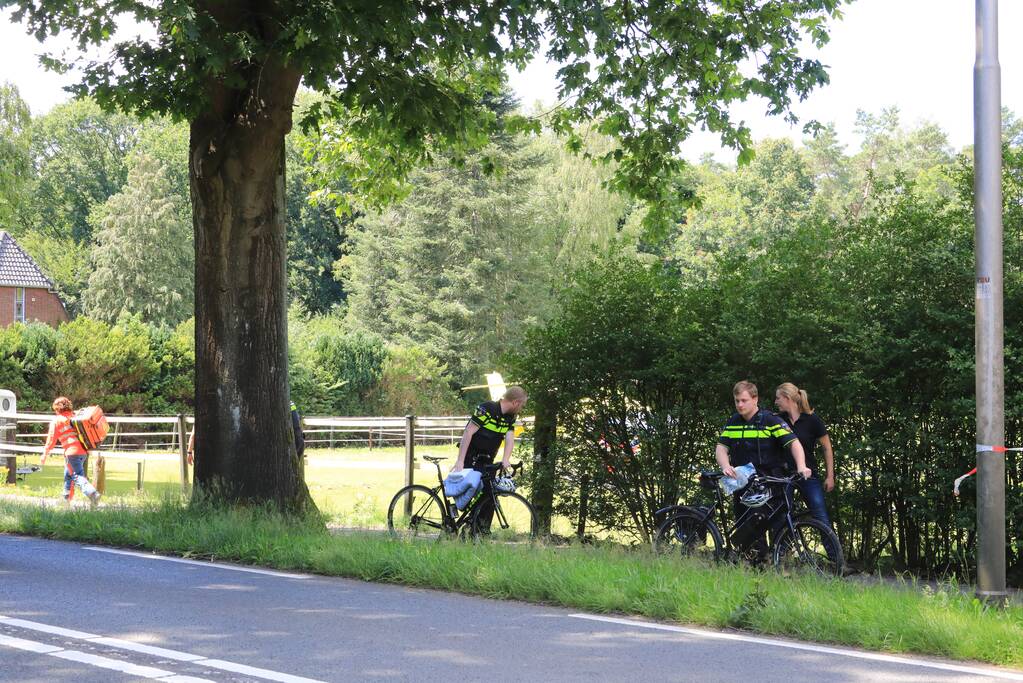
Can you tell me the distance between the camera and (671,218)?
16922mm

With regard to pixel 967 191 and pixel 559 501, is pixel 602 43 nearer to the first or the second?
pixel 967 191

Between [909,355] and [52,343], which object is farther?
[52,343]

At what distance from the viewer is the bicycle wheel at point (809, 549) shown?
9938mm

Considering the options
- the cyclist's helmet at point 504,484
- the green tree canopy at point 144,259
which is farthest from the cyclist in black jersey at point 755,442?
the green tree canopy at point 144,259

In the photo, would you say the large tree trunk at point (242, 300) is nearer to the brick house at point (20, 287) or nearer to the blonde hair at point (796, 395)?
the blonde hair at point (796, 395)

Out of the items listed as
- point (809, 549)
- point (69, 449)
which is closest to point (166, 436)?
point (69, 449)

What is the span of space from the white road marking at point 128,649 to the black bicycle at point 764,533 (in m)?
4.56

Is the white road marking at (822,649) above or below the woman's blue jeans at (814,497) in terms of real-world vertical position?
below

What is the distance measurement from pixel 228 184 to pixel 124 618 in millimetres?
5770

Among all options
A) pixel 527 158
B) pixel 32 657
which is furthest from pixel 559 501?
pixel 527 158

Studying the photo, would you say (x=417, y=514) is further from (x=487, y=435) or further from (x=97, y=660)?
(x=97, y=660)

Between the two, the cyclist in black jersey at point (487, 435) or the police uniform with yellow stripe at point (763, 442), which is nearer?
the police uniform with yellow stripe at point (763, 442)

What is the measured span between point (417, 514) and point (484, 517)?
70cm

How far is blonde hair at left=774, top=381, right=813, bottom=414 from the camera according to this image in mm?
10852
